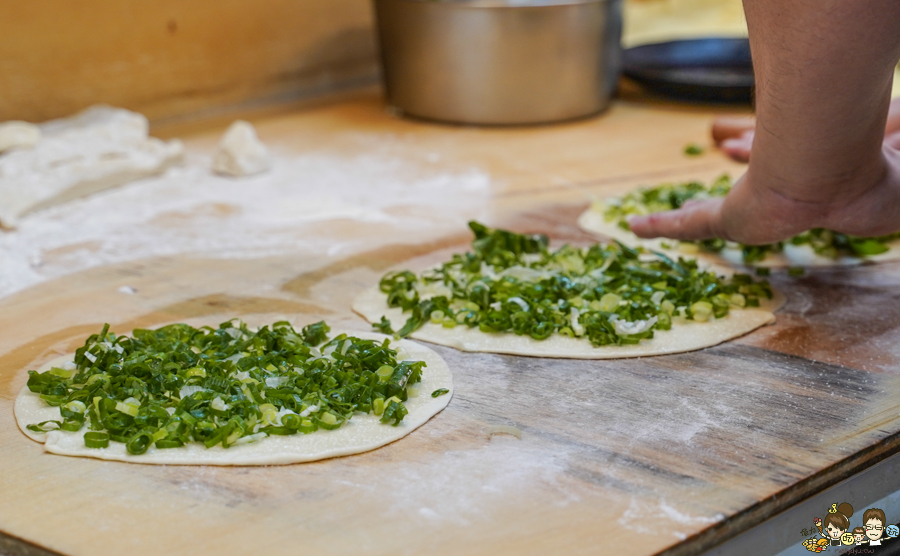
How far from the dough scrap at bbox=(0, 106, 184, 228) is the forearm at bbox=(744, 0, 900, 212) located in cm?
168

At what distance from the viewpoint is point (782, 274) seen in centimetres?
185

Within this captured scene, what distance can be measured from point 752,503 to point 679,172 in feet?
5.22

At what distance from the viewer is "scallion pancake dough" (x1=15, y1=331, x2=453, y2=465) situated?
1.21 metres

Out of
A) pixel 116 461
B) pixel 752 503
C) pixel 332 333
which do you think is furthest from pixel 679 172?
pixel 116 461

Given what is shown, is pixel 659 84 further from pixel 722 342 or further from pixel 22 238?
pixel 22 238

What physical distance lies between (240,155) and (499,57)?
867 mm

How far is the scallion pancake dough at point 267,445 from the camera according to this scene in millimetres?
1210

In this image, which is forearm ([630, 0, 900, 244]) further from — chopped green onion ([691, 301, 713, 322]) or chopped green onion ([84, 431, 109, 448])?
chopped green onion ([84, 431, 109, 448])

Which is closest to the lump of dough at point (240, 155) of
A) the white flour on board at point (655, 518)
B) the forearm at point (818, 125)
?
the forearm at point (818, 125)

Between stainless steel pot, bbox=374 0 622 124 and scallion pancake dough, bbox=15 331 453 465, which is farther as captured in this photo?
stainless steel pot, bbox=374 0 622 124

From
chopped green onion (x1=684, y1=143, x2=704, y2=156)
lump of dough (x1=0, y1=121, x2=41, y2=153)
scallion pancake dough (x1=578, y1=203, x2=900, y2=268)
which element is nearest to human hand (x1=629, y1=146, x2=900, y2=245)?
scallion pancake dough (x1=578, y1=203, x2=900, y2=268)

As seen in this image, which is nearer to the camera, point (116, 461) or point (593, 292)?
point (116, 461)

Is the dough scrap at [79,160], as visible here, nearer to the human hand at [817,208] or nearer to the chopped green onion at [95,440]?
the chopped green onion at [95,440]

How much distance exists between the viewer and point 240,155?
2.54m
